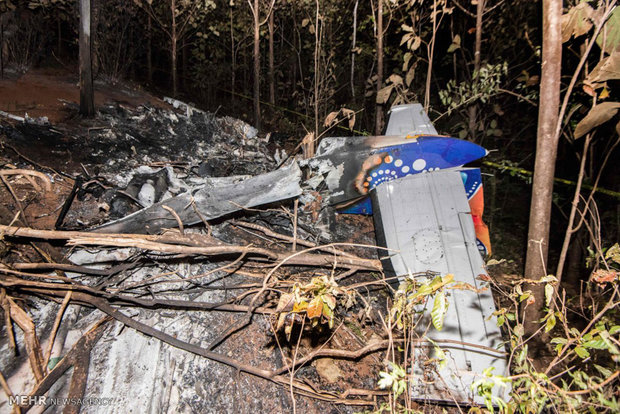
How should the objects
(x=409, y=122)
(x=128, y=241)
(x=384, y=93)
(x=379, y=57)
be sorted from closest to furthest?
1. (x=128, y=241)
2. (x=409, y=122)
3. (x=384, y=93)
4. (x=379, y=57)

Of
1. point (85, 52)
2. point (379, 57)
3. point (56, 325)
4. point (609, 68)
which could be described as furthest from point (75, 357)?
point (379, 57)


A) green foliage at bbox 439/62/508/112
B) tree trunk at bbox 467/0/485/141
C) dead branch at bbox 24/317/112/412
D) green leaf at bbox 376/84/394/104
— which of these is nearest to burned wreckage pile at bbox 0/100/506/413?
dead branch at bbox 24/317/112/412

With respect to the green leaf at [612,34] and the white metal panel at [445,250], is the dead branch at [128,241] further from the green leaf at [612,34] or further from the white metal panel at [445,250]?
the green leaf at [612,34]

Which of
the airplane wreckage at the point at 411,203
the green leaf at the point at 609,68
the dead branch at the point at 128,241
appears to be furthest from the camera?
the airplane wreckage at the point at 411,203

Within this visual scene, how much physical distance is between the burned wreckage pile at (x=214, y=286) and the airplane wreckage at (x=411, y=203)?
0.02 meters

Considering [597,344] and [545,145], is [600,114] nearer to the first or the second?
[545,145]

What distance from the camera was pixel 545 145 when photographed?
2.16m

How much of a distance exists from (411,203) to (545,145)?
1.21 metres

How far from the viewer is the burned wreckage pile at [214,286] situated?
5.20 ft

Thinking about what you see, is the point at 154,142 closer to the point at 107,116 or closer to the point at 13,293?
the point at 107,116

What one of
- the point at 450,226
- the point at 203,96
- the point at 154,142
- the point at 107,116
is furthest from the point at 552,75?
the point at 203,96

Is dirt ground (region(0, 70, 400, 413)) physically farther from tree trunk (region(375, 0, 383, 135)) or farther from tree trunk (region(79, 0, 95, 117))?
tree trunk (region(375, 0, 383, 135))

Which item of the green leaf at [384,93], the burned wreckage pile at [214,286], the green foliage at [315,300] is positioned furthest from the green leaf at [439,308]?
the green leaf at [384,93]

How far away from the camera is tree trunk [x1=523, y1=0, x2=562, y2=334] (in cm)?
200
